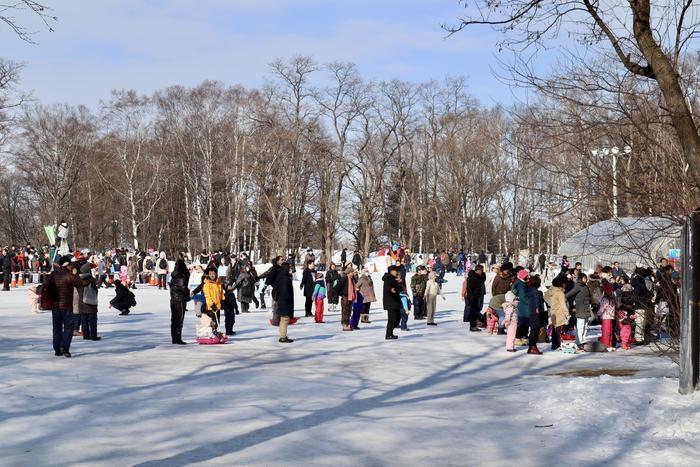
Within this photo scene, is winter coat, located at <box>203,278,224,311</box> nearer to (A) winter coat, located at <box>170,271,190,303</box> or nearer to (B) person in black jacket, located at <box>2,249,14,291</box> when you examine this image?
(A) winter coat, located at <box>170,271,190,303</box>

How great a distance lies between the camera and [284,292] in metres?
18.1

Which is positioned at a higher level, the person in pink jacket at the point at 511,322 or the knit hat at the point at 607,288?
the knit hat at the point at 607,288

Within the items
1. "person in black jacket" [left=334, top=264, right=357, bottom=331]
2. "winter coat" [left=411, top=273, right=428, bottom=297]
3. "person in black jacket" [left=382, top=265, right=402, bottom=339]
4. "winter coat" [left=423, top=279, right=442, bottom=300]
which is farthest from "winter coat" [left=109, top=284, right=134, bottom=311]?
"person in black jacket" [left=382, top=265, right=402, bottom=339]

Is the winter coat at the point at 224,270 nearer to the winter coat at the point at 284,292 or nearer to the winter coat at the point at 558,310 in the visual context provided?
the winter coat at the point at 284,292

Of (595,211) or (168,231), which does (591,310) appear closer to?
(595,211)

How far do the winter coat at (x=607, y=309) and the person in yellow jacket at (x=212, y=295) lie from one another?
25.5 ft

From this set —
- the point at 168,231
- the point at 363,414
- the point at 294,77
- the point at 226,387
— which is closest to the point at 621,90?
the point at 363,414

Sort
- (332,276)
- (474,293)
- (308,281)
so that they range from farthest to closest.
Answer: (332,276), (308,281), (474,293)

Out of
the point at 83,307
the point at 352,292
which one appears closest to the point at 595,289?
the point at 352,292

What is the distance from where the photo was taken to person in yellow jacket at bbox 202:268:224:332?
17781 mm

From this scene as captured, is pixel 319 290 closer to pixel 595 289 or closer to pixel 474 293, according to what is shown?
pixel 474 293

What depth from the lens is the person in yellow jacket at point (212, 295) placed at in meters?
17.8

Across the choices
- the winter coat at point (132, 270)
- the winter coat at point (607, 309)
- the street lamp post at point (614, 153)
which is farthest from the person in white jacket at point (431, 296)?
the winter coat at point (132, 270)

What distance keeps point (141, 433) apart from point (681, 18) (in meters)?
7.74
